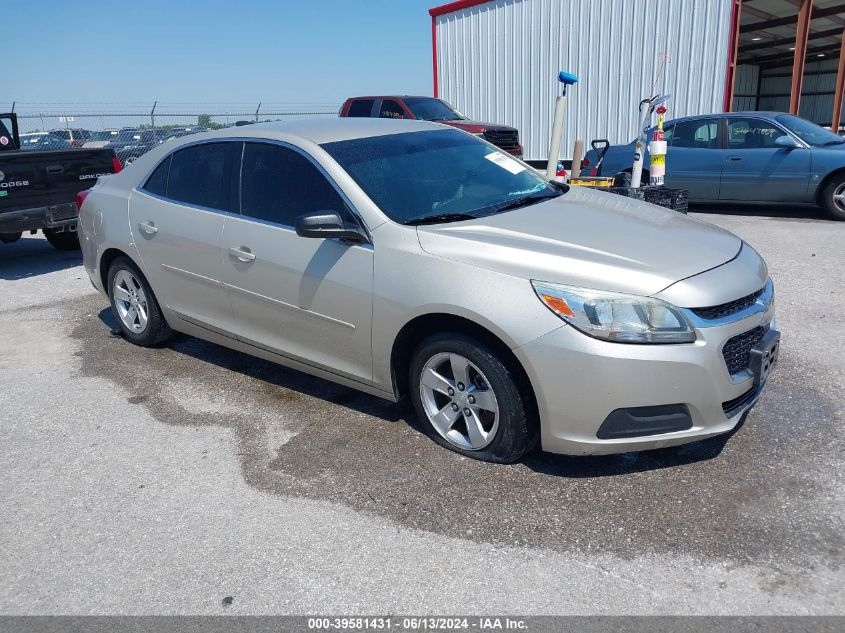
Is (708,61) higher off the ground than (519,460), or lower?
higher

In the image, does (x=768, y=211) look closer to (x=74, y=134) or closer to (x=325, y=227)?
(x=325, y=227)

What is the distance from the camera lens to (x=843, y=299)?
235 inches

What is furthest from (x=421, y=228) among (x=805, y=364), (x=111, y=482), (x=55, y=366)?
(x=55, y=366)

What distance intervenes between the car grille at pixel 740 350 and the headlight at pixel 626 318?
0.25 m

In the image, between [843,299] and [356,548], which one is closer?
[356,548]

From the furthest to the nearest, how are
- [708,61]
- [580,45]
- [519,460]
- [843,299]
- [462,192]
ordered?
[580,45] < [708,61] < [843,299] < [462,192] < [519,460]

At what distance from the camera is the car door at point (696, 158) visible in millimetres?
10500

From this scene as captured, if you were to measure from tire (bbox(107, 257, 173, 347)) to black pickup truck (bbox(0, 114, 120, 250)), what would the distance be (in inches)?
121

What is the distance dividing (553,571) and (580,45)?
53.8ft

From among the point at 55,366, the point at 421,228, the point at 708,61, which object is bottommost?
the point at 55,366

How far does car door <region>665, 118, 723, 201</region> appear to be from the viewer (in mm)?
10500

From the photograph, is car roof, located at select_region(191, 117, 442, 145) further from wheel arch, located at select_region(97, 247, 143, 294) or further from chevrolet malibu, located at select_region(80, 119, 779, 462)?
wheel arch, located at select_region(97, 247, 143, 294)

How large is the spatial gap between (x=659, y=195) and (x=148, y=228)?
4872 millimetres

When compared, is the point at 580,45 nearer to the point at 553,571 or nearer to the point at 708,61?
the point at 708,61
